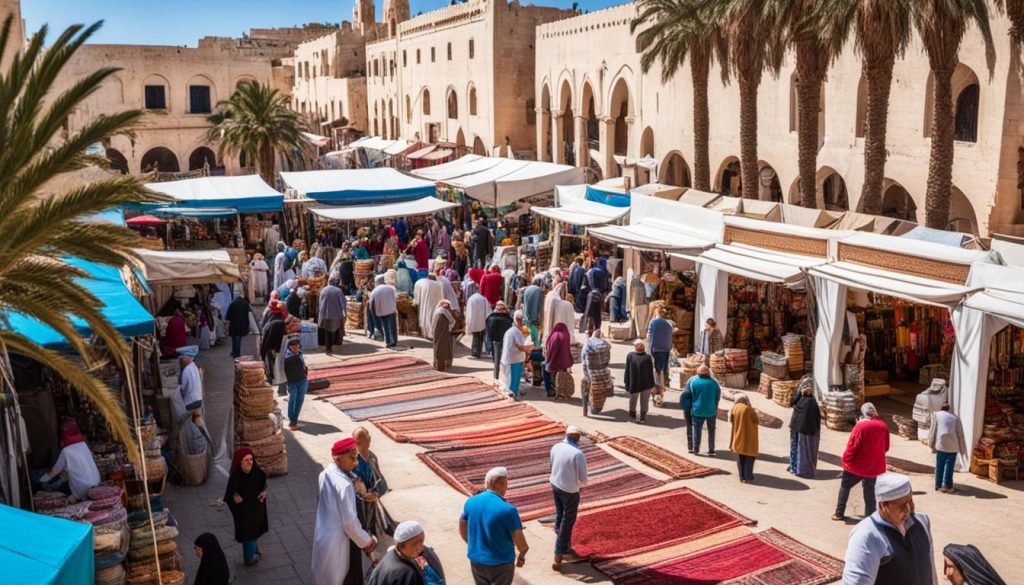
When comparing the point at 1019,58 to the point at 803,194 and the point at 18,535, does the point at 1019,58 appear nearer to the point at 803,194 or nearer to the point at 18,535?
the point at 803,194

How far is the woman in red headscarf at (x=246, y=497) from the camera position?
8078 mm

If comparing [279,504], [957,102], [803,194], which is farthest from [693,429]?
[957,102]

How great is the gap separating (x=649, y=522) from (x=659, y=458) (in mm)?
1759

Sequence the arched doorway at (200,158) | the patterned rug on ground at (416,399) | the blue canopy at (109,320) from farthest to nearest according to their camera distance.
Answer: the arched doorway at (200,158)
the patterned rug on ground at (416,399)
the blue canopy at (109,320)

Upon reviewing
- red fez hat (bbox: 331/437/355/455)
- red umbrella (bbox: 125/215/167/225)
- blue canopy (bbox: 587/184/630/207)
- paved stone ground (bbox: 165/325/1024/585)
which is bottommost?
paved stone ground (bbox: 165/325/1024/585)

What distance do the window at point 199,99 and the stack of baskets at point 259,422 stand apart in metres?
42.3

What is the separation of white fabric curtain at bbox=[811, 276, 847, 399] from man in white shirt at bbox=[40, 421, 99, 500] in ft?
26.6

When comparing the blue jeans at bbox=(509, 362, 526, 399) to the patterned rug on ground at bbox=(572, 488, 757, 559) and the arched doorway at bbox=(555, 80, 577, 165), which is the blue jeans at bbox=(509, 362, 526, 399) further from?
the arched doorway at bbox=(555, 80, 577, 165)

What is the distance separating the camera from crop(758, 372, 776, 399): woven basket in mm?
13211

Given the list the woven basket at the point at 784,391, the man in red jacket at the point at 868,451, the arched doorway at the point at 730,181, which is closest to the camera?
the man in red jacket at the point at 868,451

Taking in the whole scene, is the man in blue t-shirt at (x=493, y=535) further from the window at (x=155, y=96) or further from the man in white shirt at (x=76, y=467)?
the window at (x=155, y=96)

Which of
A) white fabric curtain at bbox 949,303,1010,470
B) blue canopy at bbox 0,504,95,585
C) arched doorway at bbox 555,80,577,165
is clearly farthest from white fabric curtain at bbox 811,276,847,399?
arched doorway at bbox 555,80,577,165

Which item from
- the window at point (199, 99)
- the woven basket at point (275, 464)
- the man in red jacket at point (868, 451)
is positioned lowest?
the woven basket at point (275, 464)

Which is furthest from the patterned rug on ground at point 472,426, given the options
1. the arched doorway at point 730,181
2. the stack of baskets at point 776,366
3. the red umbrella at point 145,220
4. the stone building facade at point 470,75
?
the stone building facade at point 470,75
